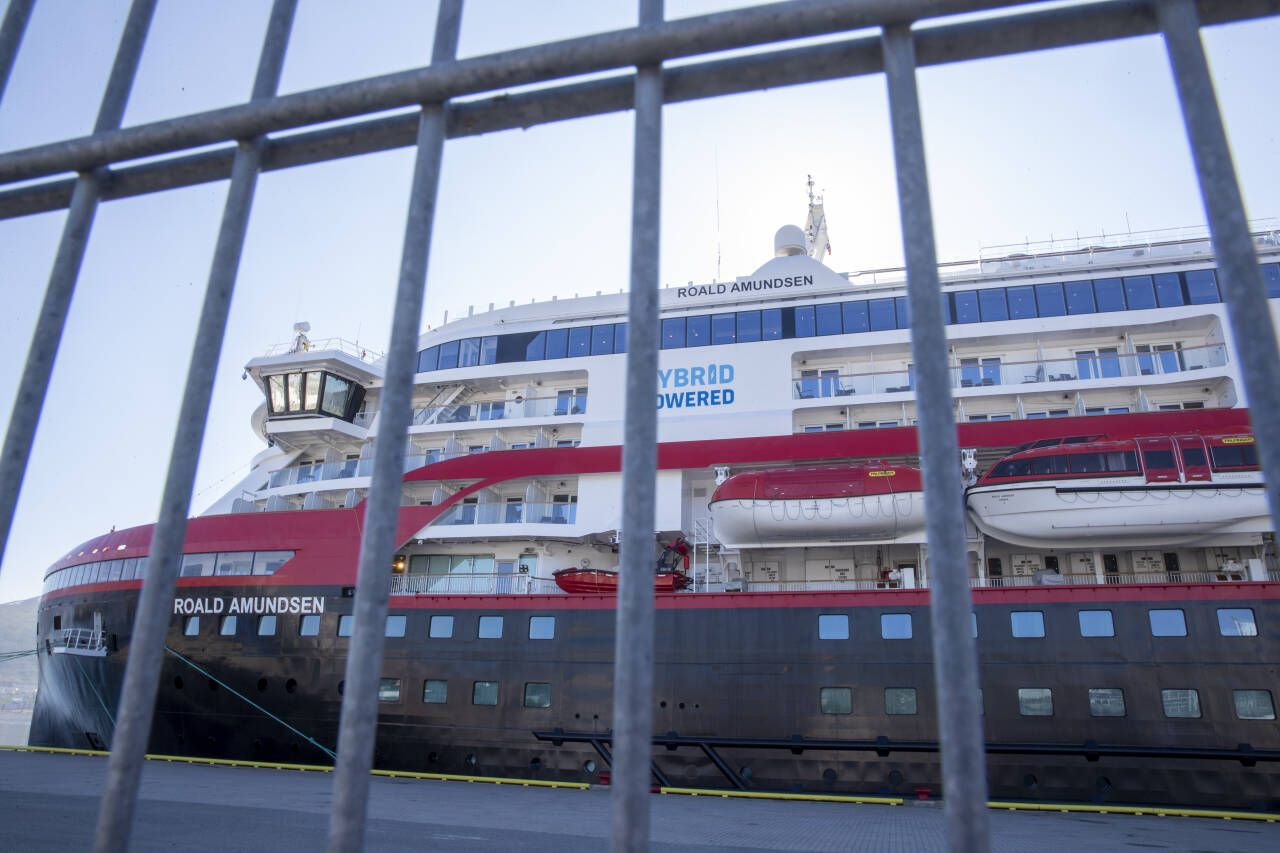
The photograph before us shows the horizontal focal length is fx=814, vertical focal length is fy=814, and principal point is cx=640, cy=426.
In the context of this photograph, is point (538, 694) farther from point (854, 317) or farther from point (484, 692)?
point (854, 317)

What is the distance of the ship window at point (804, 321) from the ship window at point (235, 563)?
14505mm

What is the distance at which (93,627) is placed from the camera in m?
19.8

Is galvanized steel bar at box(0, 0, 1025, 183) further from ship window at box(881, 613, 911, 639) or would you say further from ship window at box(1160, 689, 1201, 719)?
ship window at box(1160, 689, 1201, 719)

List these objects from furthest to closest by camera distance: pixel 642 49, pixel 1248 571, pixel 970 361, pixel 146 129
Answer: pixel 970 361 → pixel 1248 571 → pixel 146 129 → pixel 642 49

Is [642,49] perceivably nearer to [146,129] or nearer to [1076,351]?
[146,129]

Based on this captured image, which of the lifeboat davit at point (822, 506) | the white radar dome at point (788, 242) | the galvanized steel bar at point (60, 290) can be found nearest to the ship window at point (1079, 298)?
the lifeboat davit at point (822, 506)

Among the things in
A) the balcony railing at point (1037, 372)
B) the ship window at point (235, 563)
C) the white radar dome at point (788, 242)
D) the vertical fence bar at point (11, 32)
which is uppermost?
the white radar dome at point (788, 242)

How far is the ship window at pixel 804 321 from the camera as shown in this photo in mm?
21234

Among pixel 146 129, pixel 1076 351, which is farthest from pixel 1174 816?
pixel 146 129

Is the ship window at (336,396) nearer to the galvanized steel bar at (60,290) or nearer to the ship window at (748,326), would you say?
the ship window at (748,326)

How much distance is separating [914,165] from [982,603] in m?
13.9

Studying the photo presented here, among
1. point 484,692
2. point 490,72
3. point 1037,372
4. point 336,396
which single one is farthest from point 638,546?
point 336,396

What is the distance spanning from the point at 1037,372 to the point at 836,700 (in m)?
9.85

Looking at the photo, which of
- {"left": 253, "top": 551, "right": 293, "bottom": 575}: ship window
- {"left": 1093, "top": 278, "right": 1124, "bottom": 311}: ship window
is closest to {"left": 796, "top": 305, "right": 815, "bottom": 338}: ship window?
{"left": 1093, "top": 278, "right": 1124, "bottom": 311}: ship window
